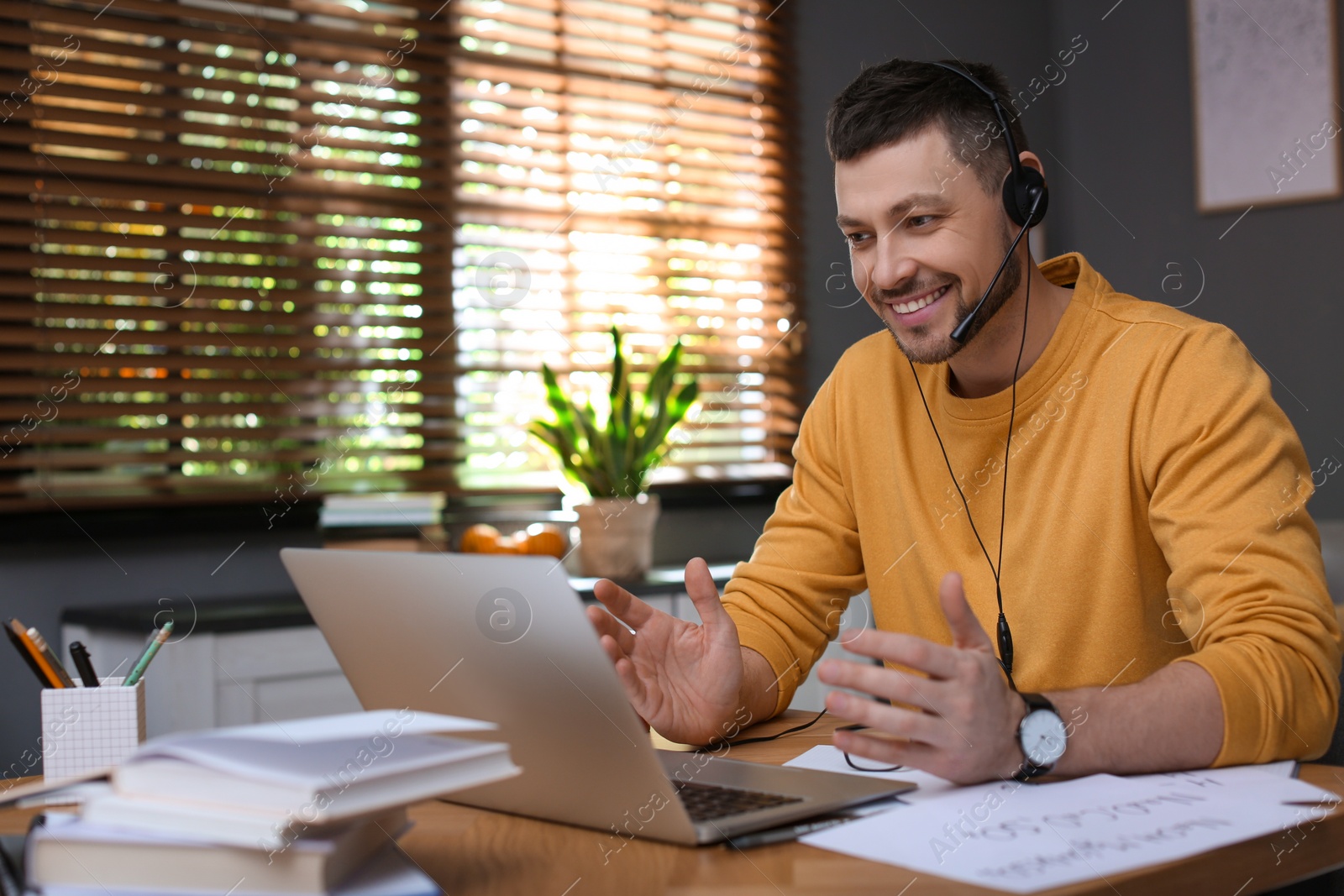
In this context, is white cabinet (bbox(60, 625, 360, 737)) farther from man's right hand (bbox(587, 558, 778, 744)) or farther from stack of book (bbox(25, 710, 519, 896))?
stack of book (bbox(25, 710, 519, 896))

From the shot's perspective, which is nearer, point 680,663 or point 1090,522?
point 680,663

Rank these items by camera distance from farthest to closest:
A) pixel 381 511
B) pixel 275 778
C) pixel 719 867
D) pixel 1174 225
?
pixel 1174 225 < pixel 381 511 < pixel 719 867 < pixel 275 778

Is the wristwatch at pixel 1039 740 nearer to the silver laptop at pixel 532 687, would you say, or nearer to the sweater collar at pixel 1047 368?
the silver laptop at pixel 532 687

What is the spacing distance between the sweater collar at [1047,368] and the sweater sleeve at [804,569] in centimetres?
16

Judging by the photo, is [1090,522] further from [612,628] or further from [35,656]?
[35,656]

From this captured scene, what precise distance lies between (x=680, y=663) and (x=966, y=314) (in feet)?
1.75

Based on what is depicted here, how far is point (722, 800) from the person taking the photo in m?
0.82

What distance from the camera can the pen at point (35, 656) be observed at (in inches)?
38.0

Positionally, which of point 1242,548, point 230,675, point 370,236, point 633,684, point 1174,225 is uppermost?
point 1174,225

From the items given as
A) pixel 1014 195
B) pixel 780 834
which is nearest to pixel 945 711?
pixel 780 834

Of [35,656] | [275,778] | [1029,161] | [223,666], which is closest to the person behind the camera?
[275,778]

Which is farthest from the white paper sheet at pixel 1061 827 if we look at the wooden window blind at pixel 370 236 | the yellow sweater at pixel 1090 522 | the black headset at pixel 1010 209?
the wooden window blind at pixel 370 236

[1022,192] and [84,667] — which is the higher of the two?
[1022,192]

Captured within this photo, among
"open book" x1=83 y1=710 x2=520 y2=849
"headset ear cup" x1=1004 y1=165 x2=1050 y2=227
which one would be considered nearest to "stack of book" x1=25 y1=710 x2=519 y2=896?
"open book" x1=83 y1=710 x2=520 y2=849
